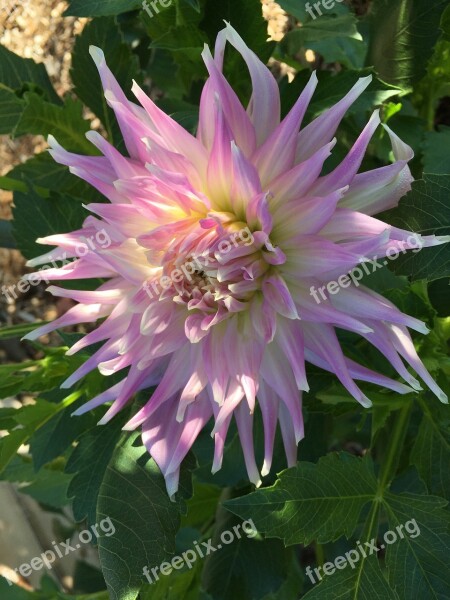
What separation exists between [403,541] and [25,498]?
51.8 inches

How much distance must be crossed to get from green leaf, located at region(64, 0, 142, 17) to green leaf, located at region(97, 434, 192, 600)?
43 centimetres

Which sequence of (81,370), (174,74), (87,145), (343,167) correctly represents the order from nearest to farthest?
(343,167) < (81,370) < (87,145) < (174,74)

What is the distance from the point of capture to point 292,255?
23.6 inches

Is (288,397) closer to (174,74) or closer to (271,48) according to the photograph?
(271,48)

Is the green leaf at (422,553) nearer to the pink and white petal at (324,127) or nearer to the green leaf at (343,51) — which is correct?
the pink and white petal at (324,127)

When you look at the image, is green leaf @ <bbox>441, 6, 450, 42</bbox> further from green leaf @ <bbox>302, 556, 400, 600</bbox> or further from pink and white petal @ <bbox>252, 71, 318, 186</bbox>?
green leaf @ <bbox>302, 556, 400, 600</bbox>

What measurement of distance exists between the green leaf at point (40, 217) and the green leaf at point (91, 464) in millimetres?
228

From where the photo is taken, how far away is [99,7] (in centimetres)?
71

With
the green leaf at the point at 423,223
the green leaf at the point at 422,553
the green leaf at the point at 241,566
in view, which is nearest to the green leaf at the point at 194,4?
the green leaf at the point at 423,223

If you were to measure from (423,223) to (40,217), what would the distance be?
47 centimetres

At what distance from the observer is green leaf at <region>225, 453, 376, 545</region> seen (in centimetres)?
68

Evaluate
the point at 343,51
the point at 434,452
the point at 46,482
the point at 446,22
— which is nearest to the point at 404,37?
the point at 446,22

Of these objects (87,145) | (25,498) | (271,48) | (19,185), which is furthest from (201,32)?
(25,498)

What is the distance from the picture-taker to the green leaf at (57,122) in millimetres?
805
